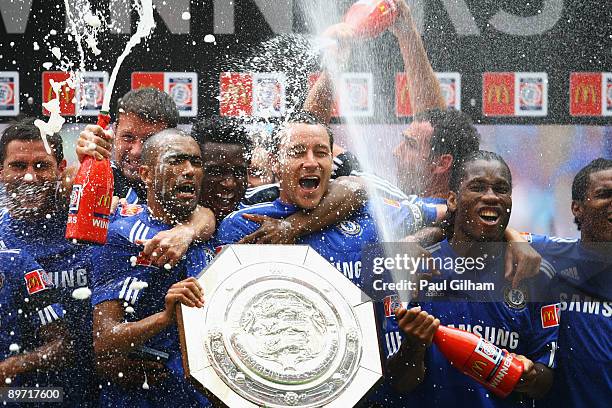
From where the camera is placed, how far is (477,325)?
3.60 meters

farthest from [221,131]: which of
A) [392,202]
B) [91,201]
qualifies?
[392,202]

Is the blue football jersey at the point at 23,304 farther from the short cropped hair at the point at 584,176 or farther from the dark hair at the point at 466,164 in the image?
the short cropped hair at the point at 584,176

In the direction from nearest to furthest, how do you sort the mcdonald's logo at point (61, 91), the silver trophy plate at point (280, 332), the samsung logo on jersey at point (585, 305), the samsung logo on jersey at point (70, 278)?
the silver trophy plate at point (280, 332) < the mcdonald's logo at point (61, 91) < the samsung logo on jersey at point (70, 278) < the samsung logo on jersey at point (585, 305)

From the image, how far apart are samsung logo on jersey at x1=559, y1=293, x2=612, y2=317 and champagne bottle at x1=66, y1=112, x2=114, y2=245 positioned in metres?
1.62

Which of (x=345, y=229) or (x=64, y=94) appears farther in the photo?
(x=345, y=229)

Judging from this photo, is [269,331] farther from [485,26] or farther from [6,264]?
[485,26]

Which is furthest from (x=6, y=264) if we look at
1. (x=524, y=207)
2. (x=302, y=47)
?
(x=524, y=207)

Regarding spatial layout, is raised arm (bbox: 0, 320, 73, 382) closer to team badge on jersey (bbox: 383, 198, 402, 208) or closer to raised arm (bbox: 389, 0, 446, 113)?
team badge on jersey (bbox: 383, 198, 402, 208)

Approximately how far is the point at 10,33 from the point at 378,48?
1.24 metres

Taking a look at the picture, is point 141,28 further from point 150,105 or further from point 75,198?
point 75,198

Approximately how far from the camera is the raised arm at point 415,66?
3.55 m

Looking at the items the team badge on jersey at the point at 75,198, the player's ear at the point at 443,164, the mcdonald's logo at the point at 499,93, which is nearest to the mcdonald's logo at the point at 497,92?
the mcdonald's logo at the point at 499,93

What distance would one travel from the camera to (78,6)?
346 cm

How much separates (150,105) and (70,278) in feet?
2.18
